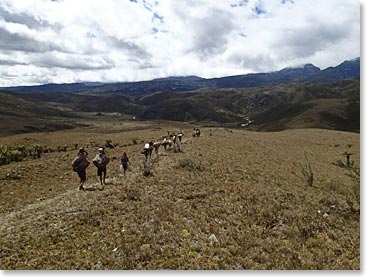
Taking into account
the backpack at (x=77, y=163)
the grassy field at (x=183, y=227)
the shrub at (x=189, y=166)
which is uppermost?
the backpack at (x=77, y=163)

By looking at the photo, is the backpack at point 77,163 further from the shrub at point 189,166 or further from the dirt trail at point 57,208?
the shrub at point 189,166

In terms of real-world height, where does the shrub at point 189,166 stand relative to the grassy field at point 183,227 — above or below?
above

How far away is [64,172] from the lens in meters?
29.7

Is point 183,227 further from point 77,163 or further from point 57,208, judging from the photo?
point 77,163

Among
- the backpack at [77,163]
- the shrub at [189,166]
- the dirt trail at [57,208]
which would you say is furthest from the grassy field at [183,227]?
the shrub at [189,166]

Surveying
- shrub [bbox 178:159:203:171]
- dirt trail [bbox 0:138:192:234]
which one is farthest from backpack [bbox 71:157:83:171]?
shrub [bbox 178:159:203:171]

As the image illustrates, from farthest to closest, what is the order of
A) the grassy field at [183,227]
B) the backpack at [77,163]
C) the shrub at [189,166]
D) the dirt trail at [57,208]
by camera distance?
the shrub at [189,166] < the backpack at [77,163] < the dirt trail at [57,208] < the grassy field at [183,227]

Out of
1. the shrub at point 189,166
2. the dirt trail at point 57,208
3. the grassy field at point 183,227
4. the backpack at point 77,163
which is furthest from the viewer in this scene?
the shrub at point 189,166

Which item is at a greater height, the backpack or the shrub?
the backpack

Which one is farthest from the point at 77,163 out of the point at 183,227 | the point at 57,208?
the point at 183,227

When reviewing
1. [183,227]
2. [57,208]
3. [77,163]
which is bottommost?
[183,227]

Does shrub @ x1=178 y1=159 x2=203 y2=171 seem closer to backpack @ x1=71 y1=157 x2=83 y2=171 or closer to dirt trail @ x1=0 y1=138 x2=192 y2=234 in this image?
dirt trail @ x1=0 y1=138 x2=192 y2=234

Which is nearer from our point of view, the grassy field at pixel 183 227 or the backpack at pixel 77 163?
the grassy field at pixel 183 227

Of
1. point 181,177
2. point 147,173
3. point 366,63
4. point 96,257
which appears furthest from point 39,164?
point 366,63
